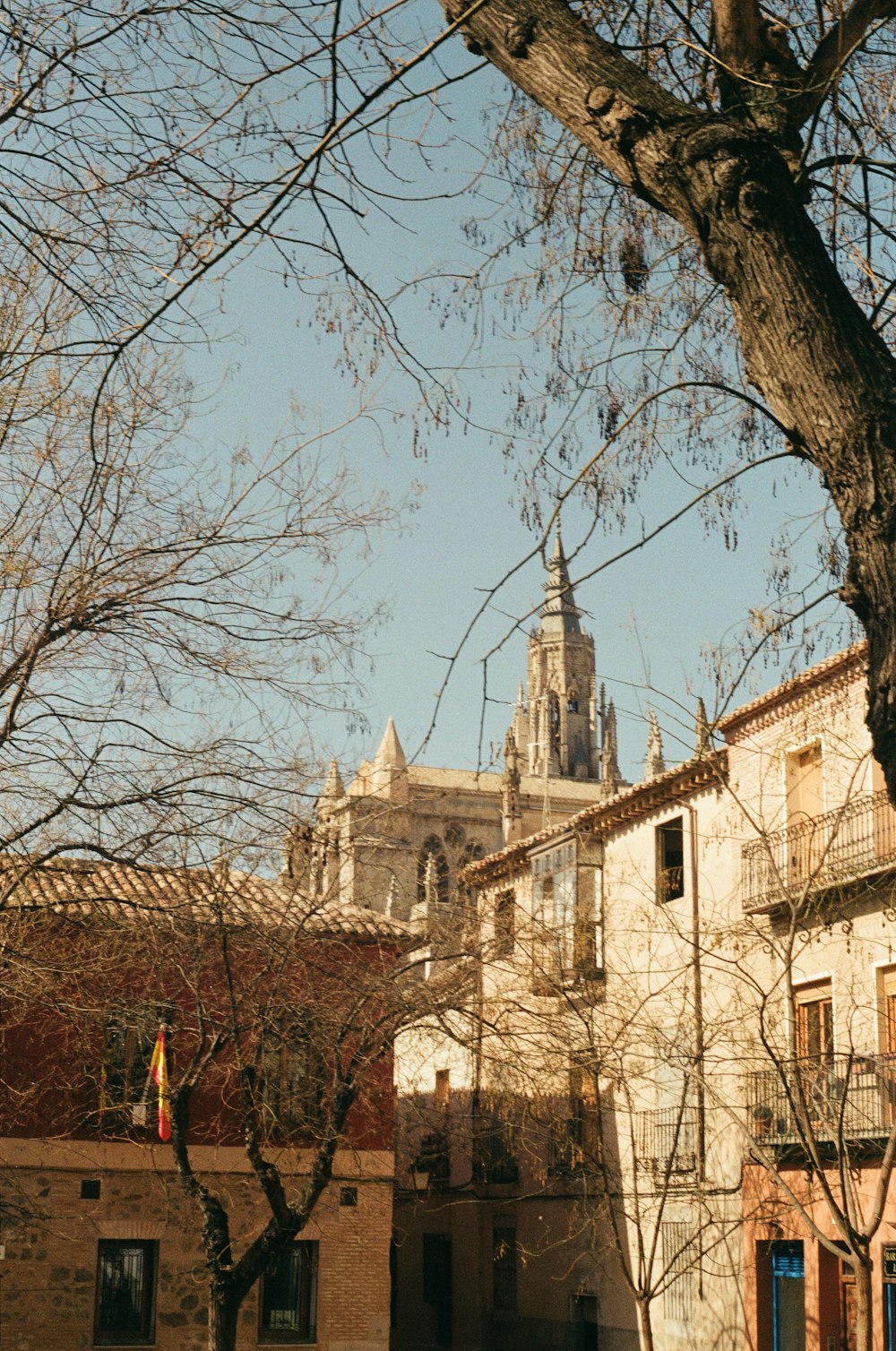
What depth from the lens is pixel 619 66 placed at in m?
4.83

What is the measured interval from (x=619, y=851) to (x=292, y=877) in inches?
625

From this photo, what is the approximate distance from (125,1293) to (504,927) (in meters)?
7.50

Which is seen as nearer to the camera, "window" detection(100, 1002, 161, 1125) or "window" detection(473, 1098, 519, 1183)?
"window" detection(100, 1002, 161, 1125)

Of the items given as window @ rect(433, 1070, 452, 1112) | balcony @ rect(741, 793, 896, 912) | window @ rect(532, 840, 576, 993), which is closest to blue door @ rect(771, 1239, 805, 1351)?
balcony @ rect(741, 793, 896, 912)

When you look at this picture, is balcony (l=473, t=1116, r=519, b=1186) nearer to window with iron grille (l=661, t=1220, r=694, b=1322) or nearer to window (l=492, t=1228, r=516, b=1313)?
window (l=492, t=1228, r=516, b=1313)

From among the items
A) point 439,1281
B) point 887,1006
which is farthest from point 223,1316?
point 439,1281

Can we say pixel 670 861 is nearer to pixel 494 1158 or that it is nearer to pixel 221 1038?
pixel 494 1158

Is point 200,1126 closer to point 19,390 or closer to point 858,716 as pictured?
point 858,716

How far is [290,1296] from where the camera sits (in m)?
24.2

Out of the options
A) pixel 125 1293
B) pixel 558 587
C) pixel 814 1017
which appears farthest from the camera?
pixel 125 1293

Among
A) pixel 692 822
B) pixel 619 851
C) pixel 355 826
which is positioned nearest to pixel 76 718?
pixel 355 826

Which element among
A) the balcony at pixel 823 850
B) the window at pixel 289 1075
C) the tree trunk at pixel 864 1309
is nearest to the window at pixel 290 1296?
the window at pixel 289 1075

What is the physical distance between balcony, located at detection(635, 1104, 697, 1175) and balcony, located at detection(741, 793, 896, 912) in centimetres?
381

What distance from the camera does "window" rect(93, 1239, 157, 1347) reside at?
22.7m
